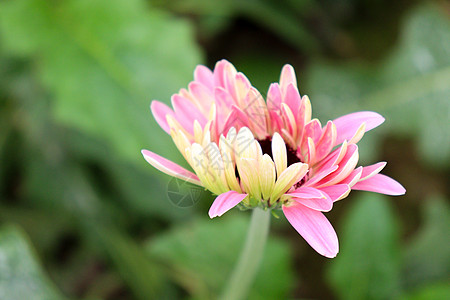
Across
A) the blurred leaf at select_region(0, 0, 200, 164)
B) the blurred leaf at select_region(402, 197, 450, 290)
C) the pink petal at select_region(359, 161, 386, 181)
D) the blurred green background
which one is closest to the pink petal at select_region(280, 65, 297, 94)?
the pink petal at select_region(359, 161, 386, 181)

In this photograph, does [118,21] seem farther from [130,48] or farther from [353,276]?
[353,276]

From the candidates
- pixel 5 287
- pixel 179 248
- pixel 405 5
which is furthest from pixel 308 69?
pixel 5 287

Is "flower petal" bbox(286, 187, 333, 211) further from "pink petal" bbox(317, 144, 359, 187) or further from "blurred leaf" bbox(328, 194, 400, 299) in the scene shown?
"blurred leaf" bbox(328, 194, 400, 299)

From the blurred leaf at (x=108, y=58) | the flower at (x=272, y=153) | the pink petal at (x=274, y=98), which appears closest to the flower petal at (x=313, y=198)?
the flower at (x=272, y=153)

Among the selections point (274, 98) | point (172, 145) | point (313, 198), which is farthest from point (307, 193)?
point (172, 145)

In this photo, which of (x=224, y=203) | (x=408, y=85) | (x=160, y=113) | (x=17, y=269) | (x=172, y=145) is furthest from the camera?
(x=408, y=85)

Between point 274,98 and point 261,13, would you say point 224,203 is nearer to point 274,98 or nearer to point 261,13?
point 274,98
